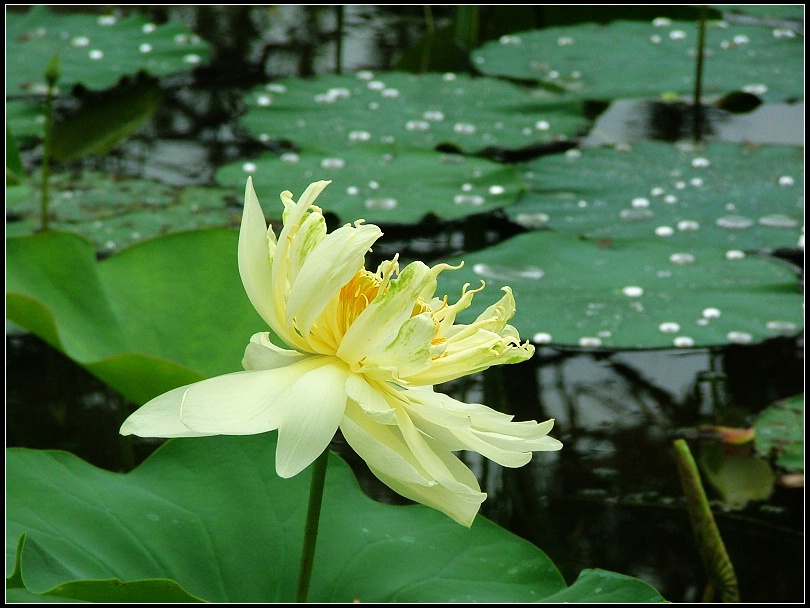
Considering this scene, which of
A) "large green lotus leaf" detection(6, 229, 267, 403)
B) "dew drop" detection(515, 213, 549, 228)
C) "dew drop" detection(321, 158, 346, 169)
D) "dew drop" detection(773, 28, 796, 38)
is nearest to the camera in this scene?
"large green lotus leaf" detection(6, 229, 267, 403)

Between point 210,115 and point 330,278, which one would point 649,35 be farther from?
point 330,278

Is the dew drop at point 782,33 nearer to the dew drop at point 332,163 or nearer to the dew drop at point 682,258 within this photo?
the dew drop at point 682,258

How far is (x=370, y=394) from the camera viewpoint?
0.77m

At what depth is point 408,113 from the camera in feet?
9.68

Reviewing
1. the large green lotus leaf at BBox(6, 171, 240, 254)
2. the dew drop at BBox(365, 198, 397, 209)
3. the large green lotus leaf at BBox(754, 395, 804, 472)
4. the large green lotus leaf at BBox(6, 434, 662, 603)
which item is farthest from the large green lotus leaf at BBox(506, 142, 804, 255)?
the large green lotus leaf at BBox(6, 434, 662, 603)

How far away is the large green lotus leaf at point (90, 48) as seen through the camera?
307 centimetres

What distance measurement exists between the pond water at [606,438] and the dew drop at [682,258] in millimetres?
259

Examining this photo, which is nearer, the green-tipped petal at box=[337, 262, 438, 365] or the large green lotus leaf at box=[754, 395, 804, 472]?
the green-tipped petal at box=[337, 262, 438, 365]

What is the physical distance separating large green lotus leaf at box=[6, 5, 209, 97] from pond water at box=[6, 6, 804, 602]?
2.72 ft

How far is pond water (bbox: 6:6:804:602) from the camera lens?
1493 millimetres

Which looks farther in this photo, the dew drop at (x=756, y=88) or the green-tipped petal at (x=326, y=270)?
the dew drop at (x=756, y=88)

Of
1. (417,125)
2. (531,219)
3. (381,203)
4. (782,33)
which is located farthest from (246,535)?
(782,33)

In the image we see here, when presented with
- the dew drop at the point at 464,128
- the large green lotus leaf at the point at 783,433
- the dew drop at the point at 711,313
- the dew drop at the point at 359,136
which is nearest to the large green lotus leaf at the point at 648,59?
the dew drop at the point at 464,128

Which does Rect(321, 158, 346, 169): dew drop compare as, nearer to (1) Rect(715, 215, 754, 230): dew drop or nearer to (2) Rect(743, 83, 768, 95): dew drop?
(1) Rect(715, 215, 754, 230): dew drop
